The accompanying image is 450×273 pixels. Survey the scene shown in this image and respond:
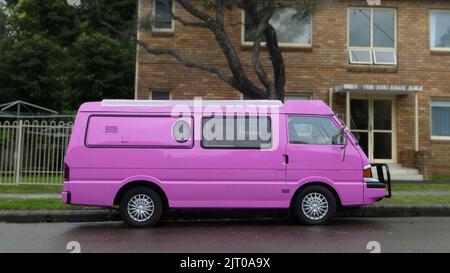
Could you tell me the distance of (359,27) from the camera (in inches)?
701

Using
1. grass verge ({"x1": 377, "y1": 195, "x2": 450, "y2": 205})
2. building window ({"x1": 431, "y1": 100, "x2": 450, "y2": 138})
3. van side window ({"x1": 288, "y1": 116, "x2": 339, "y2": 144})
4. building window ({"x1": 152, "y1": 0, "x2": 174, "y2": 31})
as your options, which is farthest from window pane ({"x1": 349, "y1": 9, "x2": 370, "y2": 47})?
van side window ({"x1": 288, "y1": 116, "x2": 339, "y2": 144})

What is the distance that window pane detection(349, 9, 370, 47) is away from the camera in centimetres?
1773

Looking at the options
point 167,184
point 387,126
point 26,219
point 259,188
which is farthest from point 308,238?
point 387,126

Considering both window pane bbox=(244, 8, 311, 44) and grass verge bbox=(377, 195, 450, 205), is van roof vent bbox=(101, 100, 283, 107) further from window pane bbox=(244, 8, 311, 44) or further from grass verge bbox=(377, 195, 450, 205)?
window pane bbox=(244, 8, 311, 44)

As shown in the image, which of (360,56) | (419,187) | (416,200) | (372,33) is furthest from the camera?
(372,33)

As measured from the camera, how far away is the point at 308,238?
26.4 ft

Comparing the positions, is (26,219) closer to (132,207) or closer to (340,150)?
(132,207)

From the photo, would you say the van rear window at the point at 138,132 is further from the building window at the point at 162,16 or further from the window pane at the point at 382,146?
the window pane at the point at 382,146

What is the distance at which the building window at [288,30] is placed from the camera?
56.7ft

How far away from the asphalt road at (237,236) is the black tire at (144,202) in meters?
→ 0.17

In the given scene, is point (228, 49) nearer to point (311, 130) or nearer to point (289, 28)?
point (289, 28)

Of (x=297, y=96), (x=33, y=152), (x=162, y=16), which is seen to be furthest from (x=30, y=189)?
(x=297, y=96)

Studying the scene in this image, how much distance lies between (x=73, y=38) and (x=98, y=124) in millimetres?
20872

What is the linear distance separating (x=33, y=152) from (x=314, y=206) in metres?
8.51
